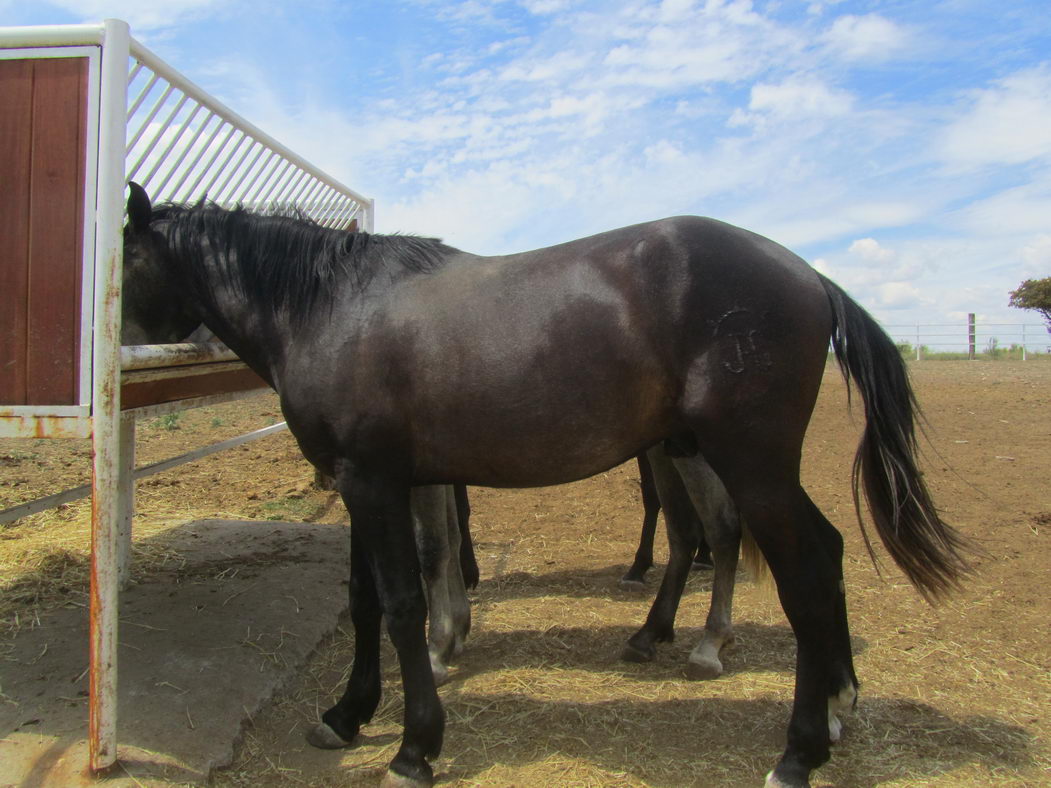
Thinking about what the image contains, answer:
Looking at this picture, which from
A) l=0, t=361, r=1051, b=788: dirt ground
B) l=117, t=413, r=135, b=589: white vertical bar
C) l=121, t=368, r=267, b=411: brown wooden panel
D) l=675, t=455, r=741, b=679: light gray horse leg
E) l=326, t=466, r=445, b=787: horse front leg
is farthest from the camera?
l=117, t=413, r=135, b=589: white vertical bar

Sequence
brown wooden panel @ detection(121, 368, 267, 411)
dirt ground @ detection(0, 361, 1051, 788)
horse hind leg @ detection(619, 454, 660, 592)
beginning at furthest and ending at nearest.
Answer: horse hind leg @ detection(619, 454, 660, 592) < brown wooden panel @ detection(121, 368, 267, 411) < dirt ground @ detection(0, 361, 1051, 788)

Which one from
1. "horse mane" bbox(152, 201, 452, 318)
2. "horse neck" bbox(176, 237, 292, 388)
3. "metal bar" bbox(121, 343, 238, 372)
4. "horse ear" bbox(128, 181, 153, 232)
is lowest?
"metal bar" bbox(121, 343, 238, 372)

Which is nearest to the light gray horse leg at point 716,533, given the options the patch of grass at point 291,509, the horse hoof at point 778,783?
the horse hoof at point 778,783

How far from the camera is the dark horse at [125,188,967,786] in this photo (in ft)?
8.47

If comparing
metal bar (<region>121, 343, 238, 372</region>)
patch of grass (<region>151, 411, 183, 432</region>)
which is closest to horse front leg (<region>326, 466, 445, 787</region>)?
metal bar (<region>121, 343, 238, 372</region>)

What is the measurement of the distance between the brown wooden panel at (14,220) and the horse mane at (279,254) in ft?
1.70

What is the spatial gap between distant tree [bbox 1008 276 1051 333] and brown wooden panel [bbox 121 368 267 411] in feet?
88.1

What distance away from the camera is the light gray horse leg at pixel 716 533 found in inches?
145

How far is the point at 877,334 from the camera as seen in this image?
2896 millimetres

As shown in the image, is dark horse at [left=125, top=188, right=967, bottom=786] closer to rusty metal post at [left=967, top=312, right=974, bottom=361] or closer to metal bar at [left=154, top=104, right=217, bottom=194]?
metal bar at [left=154, top=104, right=217, bottom=194]

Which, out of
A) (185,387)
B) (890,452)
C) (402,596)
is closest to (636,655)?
(402,596)

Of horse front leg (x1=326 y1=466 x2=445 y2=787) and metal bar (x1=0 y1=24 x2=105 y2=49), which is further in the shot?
horse front leg (x1=326 y1=466 x2=445 y2=787)

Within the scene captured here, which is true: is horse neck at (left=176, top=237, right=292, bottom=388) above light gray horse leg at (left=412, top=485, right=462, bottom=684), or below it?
above

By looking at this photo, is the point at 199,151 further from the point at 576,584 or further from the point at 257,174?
the point at 576,584
